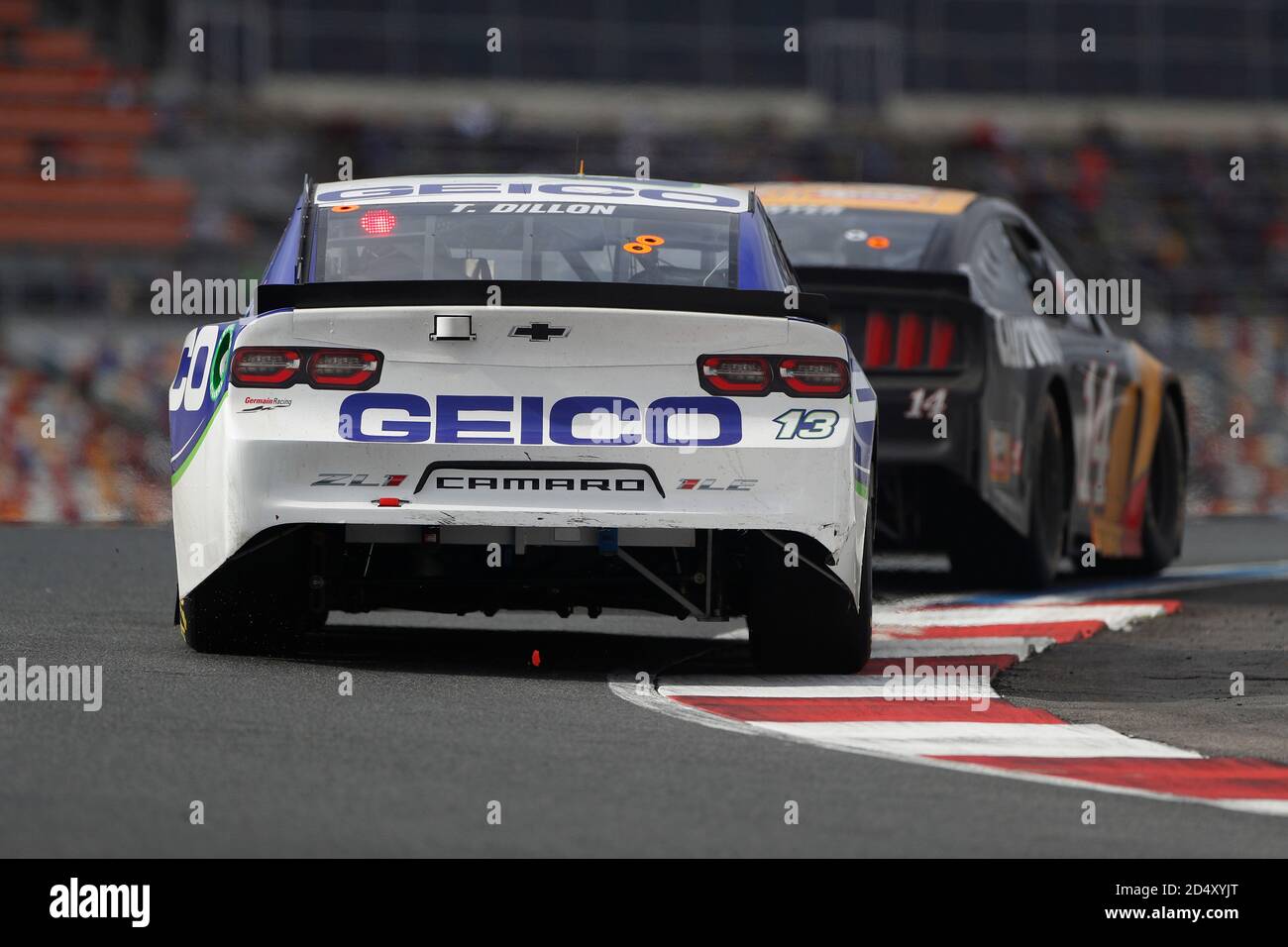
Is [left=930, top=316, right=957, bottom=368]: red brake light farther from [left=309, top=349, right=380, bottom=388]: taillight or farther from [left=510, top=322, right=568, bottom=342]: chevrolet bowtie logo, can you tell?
[left=309, top=349, right=380, bottom=388]: taillight

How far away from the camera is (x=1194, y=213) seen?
102ft

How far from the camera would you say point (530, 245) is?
729cm

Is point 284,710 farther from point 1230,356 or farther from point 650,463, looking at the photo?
point 1230,356

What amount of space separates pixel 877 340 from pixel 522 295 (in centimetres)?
336

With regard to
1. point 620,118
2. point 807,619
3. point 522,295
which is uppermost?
point 620,118

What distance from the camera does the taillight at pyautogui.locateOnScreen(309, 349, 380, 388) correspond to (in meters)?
6.59

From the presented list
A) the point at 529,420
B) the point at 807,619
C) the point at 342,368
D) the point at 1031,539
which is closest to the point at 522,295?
the point at 529,420

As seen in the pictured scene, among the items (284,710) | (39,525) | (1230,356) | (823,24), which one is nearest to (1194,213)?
(823,24)

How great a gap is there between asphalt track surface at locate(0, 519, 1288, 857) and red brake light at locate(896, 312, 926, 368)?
1.72 metres

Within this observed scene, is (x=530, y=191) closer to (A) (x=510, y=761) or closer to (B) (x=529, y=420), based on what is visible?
(B) (x=529, y=420)

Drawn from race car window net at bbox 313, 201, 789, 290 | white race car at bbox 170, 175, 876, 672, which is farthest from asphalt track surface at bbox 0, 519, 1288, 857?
race car window net at bbox 313, 201, 789, 290
